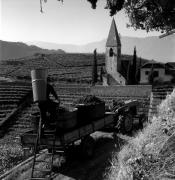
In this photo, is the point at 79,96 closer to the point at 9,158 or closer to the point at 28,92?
the point at 28,92

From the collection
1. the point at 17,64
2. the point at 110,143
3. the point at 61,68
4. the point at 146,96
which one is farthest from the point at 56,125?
the point at 17,64

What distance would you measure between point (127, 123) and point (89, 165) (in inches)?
195

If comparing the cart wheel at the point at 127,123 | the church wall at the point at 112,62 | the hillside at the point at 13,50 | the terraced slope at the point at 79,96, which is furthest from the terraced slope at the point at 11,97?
the hillside at the point at 13,50

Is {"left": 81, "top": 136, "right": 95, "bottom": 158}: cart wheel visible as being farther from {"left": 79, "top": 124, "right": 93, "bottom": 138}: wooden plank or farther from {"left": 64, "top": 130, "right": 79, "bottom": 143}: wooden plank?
{"left": 64, "top": 130, "right": 79, "bottom": 143}: wooden plank

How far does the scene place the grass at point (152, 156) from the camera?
18.1ft

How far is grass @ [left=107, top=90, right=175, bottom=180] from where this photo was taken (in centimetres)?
553

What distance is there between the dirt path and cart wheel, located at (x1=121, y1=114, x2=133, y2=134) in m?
1.66

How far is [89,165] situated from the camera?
39.7 ft

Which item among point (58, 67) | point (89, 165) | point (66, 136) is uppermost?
point (66, 136)

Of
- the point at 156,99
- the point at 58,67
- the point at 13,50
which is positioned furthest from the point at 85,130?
the point at 13,50

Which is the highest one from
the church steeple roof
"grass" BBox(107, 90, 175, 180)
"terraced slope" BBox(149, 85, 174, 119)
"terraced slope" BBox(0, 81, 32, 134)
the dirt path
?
the church steeple roof

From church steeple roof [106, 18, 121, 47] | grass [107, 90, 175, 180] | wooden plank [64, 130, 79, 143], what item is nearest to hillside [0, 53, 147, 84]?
church steeple roof [106, 18, 121, 47]

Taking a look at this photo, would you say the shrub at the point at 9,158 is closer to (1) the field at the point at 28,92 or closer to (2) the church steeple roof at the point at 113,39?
(1) the field at the point at 28,92

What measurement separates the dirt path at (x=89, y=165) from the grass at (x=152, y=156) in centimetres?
370
